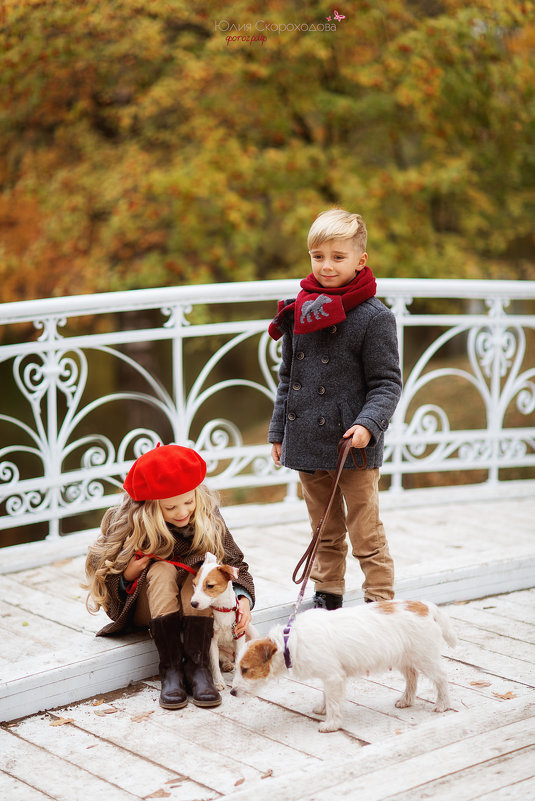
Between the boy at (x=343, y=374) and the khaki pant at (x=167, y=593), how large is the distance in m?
0.59

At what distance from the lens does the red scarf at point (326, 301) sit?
320cm

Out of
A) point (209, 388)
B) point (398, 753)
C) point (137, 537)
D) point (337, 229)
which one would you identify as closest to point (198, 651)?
point (137, 537)

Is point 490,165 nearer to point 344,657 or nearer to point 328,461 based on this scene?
point 328,461

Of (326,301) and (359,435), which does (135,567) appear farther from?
(326,301)

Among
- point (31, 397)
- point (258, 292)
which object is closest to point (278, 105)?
point (258, 292)

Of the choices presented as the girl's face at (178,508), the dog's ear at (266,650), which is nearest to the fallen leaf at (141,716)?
the dog's ear at (266,650)

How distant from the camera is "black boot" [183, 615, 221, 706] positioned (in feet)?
10.2

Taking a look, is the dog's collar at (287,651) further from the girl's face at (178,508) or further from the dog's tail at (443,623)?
the girl's face at (178,508)

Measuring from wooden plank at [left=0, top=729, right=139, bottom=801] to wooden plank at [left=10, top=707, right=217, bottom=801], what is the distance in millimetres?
15

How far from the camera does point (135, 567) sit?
320 cm

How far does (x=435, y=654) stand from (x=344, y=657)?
304mm

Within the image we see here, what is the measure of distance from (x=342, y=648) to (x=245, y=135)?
8197 millimetres

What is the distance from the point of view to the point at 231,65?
9.15 metres

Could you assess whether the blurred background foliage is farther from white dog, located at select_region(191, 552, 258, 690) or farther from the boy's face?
white dog, located at select_region(191, 552, 258, 690)
